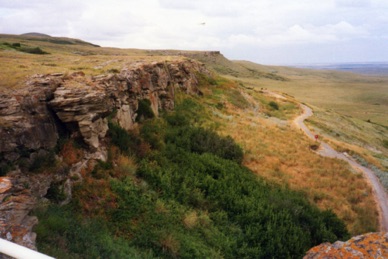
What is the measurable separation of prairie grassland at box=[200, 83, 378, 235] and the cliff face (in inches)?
345

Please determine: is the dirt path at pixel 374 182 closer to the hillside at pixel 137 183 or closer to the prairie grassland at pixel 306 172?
the prairie grassland at pixel 306 172

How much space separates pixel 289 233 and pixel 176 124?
10.3m

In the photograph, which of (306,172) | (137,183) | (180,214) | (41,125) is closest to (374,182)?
(306,172)

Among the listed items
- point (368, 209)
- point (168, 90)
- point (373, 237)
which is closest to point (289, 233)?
point (373, 237)

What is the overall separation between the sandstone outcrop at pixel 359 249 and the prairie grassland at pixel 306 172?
646 cm

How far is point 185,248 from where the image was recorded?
8555mm

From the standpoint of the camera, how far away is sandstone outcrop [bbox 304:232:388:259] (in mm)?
7023

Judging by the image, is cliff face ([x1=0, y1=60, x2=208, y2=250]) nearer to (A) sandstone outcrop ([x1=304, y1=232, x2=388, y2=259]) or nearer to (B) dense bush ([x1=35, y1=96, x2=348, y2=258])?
(B) dense bush ([x1=35, y1=96, x2=348, y2=258])

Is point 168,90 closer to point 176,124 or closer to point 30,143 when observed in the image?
point 176,124

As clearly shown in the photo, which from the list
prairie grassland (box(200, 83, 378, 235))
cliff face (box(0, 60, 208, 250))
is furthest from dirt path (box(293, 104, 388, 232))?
cliff face (box(0, 60, 208, 250))

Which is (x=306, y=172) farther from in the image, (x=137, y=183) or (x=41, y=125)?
→ (x=41, y=125)

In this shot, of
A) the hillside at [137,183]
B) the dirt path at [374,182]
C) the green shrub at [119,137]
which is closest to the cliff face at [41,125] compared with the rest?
the hillside at [137,183]

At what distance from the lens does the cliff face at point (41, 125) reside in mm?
6027

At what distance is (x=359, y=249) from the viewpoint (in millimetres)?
7250
